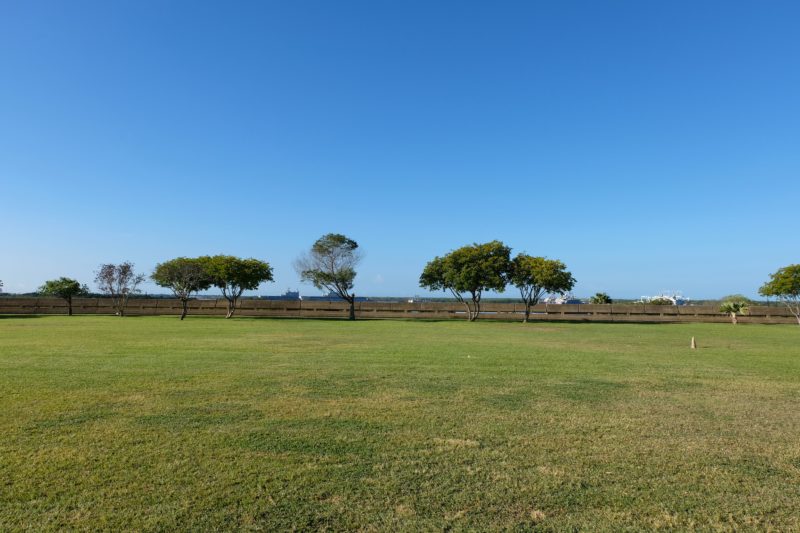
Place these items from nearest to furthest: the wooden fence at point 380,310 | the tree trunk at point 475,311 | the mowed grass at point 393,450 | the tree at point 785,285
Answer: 1. the mowed grass at point 393,450
2. the tree at point 785,285
3. the tree trunk at point 475,311
4. the wooden fence at point 380,310

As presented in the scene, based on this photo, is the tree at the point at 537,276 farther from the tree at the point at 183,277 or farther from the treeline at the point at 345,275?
the tree at the point at 183,277

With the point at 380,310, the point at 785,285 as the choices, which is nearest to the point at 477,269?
the point at 380,310

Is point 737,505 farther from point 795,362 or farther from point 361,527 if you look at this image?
point 795,362

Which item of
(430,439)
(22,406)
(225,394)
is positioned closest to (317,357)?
(225,394)

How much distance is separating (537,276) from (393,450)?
3582cm

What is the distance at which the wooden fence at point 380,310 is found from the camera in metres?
45.0

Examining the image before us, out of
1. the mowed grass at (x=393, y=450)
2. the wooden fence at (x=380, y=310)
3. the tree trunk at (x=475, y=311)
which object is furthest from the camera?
the wooden fence at (x=380, y=310)

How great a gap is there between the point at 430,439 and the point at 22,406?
17.7 feet

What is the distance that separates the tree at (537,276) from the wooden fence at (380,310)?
16.1 feet

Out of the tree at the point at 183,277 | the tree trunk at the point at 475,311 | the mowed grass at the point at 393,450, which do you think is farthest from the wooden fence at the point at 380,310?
the mowed grass at the point at 393,450

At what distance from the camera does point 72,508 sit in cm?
364

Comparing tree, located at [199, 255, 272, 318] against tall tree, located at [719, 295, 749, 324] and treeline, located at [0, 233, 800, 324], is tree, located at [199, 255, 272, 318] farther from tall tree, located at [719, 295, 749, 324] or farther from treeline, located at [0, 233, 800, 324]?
tall tree, located at [719, 295, 749, 324]

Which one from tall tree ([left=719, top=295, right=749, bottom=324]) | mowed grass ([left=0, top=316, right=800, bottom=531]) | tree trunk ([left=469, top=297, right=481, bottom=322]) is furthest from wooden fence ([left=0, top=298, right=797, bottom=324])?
mowed grass ([left=0, top=316, right=800, bottom=531])

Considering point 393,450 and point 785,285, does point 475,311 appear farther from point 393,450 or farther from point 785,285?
point 393,450
